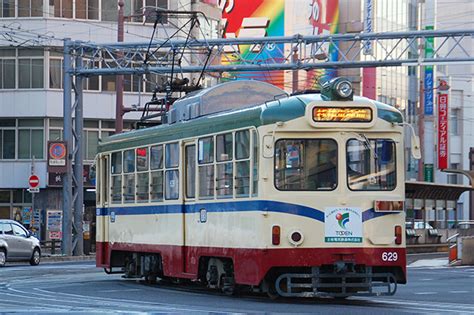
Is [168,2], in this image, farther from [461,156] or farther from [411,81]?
[461,156]

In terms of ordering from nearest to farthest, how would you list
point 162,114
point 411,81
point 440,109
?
point 162,114 → point 440,109 → point 411,81

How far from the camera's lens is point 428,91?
8638 cm

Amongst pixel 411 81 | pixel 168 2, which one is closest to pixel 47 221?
pixel 168 2

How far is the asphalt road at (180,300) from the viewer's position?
60.5 ft

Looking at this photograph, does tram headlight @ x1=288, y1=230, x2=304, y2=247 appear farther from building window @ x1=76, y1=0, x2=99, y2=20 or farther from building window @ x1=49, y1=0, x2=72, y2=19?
building window @ x1=76, y1=0, x2=99, y2=20

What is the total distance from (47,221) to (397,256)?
1547 inches

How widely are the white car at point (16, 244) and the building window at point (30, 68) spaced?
55.7 ft

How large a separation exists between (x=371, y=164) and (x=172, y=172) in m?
4.39

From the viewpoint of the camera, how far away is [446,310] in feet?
61.2

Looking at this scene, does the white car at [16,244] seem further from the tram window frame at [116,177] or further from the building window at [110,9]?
the building window at [110,9]

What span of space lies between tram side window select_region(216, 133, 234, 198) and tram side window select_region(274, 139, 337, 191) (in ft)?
3.91

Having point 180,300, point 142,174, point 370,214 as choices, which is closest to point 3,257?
point 142,174

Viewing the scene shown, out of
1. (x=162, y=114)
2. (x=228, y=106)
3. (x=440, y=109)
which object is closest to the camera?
(x=228, y=106)

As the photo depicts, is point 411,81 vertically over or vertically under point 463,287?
over
